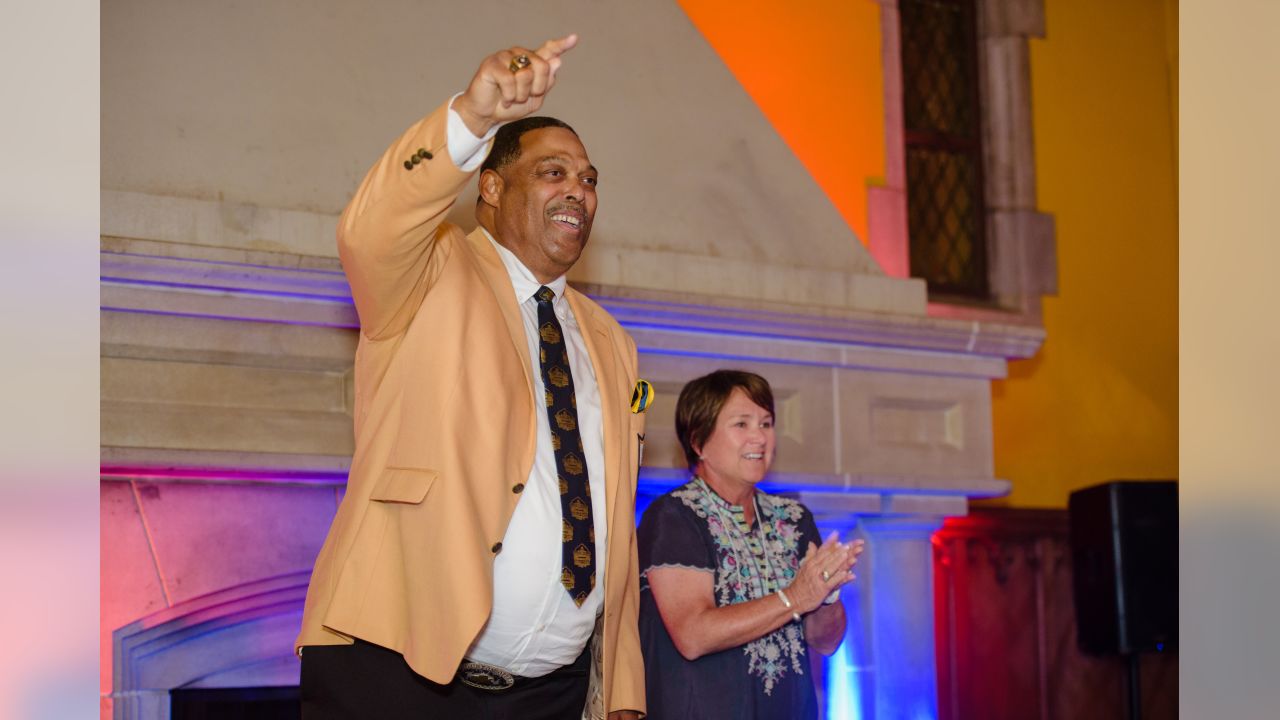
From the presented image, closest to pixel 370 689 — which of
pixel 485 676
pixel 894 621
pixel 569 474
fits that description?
pixel 485 676

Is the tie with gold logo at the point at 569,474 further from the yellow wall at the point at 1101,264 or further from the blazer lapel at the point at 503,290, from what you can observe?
the yellow wall at the point at 1101,264

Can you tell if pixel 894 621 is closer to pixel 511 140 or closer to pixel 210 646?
pixel 210 646

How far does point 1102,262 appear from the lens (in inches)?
193

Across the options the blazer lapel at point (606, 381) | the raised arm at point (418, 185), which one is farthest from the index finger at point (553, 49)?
the blazer lapel at point (606, 381)

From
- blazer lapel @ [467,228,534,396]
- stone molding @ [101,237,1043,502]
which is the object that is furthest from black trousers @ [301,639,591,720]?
stone molding @ [101,237,1043,502]

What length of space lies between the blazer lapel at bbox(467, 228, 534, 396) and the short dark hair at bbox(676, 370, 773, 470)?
833 mm

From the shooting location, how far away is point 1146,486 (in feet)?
13.7

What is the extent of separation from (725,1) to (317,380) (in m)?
1.80

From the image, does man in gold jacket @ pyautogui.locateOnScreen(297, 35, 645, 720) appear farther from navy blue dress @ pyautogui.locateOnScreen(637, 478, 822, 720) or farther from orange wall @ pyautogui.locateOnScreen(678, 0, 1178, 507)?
orange wall @ pyautogui.locateOnScreen(678, 0, 1178, 507)

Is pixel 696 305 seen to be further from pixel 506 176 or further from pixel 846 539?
pixel 506 176

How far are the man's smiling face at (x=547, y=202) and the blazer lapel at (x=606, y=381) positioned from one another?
0.36 ft

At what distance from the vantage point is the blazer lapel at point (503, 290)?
6.78 ft
